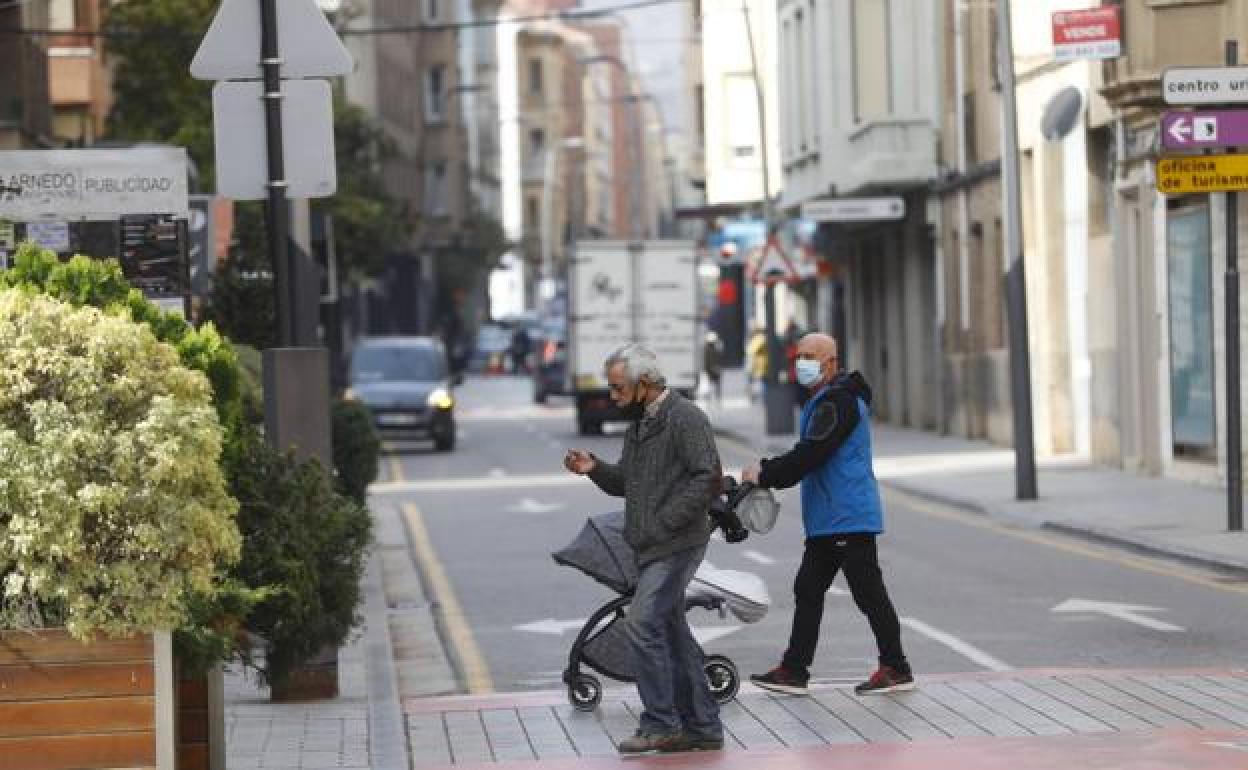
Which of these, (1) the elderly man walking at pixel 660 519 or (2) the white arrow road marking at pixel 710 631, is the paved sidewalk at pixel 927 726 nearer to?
(1) the elderly man walking at pixel 660 519

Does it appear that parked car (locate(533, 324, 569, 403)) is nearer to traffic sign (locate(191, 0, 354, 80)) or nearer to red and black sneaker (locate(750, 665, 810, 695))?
traffic sign (locate(191, 0, 354, 80))

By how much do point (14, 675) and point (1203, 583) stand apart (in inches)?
458

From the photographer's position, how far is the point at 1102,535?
24.4 m

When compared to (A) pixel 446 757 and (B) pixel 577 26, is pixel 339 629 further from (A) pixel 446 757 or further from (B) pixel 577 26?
(B) pixel 577 26

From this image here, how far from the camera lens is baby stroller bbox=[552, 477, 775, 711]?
13.5m

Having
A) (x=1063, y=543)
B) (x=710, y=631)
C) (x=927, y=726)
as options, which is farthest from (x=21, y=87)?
(x=927, y=726)

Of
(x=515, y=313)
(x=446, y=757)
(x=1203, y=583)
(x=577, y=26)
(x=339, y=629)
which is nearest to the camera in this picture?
(x=446, y=757)

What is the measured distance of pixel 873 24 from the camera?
48.8m

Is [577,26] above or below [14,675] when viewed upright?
above

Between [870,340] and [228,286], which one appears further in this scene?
[870,340]

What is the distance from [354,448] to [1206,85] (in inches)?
292

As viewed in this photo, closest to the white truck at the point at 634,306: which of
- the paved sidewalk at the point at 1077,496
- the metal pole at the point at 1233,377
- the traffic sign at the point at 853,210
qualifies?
the paved sidewalk at the point at 1077,496

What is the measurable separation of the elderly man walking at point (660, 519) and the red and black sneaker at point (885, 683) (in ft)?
5.51

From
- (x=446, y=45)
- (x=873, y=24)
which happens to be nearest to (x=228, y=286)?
(x=873, y=24)
